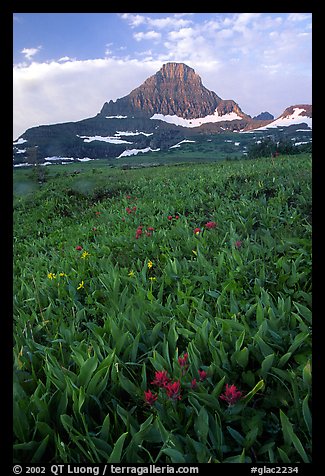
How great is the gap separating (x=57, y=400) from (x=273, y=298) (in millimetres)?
1392

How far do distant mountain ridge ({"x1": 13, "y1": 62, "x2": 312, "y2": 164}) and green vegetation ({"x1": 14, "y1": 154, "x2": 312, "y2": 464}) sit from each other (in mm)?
214

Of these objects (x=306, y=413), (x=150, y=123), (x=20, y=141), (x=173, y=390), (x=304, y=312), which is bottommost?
(x=306, y=413)

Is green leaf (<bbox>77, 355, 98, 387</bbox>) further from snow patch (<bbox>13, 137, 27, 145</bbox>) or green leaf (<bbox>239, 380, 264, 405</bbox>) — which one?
snow patch (<bbox>13, 137, 27, 145</bbox>)

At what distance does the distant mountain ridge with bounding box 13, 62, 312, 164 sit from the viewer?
201 centimetres

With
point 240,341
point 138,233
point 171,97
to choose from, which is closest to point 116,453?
point 240,341

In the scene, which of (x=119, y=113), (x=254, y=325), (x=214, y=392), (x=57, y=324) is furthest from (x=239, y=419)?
(x=119, y=113)

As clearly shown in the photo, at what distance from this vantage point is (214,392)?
1521 millimetres

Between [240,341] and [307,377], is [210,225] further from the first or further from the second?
[307,377]

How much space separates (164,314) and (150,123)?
4.25ft

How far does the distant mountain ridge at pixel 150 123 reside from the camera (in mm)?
2008

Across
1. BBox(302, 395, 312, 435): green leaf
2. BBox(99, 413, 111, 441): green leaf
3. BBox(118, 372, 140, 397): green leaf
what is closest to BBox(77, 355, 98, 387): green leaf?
BBox(118, 372, 140, 397): green leaf

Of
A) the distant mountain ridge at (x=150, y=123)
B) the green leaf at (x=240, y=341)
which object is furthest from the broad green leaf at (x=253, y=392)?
the distant mountain ridge at (x=150, y=123)

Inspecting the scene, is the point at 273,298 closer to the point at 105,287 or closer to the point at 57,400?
the point at 105,287

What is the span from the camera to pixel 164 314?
7.23 feet
